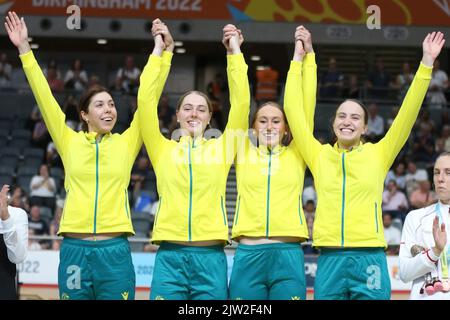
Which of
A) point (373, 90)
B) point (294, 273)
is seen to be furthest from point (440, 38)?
point (373, 90)

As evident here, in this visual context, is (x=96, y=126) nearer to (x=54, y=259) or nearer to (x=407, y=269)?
(x=407, y=269)

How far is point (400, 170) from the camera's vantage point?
17.8 metres

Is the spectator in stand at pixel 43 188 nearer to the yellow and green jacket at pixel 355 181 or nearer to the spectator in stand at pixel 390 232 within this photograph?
the spectator in stand at pixel 390 232

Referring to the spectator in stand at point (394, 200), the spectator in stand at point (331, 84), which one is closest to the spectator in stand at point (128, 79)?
the spectator in stand at point (331, 84)

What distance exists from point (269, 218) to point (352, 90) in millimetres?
13248

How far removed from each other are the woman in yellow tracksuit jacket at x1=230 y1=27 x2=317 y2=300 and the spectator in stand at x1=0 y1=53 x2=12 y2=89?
592 inches

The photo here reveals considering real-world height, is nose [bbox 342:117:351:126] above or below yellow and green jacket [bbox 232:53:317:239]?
above

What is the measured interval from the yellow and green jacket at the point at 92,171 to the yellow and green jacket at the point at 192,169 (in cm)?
16

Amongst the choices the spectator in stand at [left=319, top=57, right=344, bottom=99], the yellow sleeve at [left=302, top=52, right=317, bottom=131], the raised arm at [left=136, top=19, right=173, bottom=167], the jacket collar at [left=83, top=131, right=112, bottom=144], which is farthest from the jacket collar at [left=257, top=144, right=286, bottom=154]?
the spectator in stand at [left=319, top=57, right=344, bottom=99]

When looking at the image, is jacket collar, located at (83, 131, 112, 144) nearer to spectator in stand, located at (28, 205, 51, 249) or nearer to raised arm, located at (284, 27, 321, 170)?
raised arm, located at (284, 27, 321, 170)

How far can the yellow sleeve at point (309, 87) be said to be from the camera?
7.48m

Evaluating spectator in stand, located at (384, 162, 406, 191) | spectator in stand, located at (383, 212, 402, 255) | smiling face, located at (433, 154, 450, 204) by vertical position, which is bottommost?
spectator in stand, located at (383, 212, 402, 255)

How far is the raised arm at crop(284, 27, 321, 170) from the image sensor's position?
7270 mm
